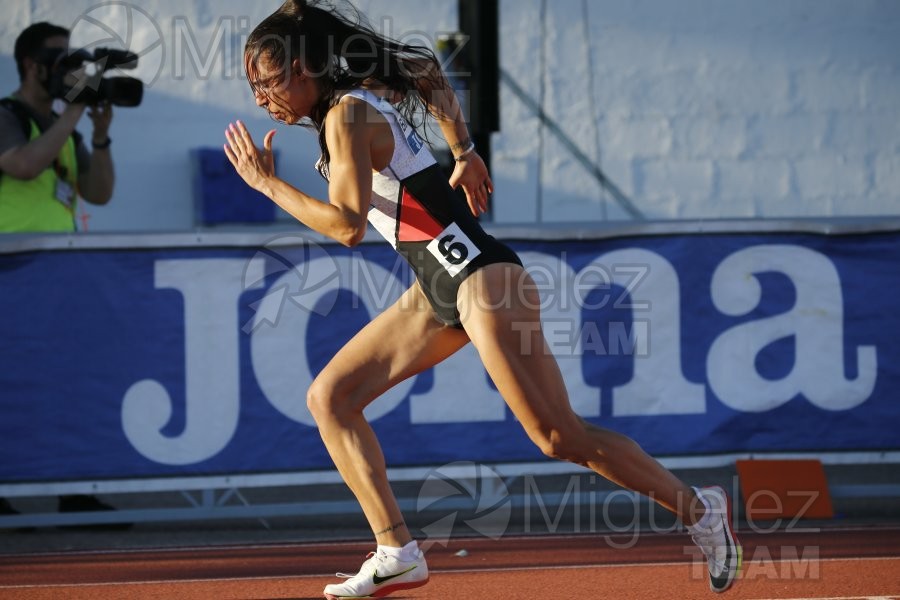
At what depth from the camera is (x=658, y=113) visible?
12680 millimetres

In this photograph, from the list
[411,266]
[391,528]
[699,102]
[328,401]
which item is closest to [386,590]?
[391,528]

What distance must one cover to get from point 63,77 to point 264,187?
3.06 m

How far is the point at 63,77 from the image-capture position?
21.8 feet

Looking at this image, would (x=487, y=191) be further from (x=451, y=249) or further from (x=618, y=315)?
(x=618, y=315)

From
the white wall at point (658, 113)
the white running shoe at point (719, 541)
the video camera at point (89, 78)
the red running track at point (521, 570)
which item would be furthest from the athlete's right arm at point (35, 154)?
the white wall at point (658, 113)

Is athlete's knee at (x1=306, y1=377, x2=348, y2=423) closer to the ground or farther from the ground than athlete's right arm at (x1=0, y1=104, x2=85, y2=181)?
closer to the ground

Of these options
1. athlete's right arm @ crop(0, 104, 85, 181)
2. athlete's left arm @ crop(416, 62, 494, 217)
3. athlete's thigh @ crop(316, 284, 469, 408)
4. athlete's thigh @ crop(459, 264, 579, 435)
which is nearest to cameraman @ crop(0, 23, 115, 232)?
athlete's right arm @ crop(0, 104, 85, 181)

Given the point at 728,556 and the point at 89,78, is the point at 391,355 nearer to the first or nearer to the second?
the point at 728,556

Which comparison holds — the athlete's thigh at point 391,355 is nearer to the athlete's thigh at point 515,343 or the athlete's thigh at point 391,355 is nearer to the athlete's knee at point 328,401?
the athlete's knee at point 328,401

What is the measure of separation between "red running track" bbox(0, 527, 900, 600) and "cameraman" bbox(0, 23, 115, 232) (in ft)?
6.17

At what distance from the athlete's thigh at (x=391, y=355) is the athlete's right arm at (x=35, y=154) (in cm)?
293

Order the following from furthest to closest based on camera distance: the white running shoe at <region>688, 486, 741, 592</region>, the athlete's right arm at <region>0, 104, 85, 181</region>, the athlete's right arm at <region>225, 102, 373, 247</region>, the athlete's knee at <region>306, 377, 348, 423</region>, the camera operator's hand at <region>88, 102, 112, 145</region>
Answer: the camera operator's hand at <region>88, 102, 112, 145</region>
the athlete's right arm at <region>0, 104, 85, 181</region>
the white running shoe at <region>688, 486, 741, 592</region>
the athlete's knee at <region>306, 377, 348, 423</region>
the athlete's right arm at <region>225, 102, 373, 247</region>

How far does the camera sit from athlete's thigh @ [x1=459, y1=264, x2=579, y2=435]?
4.01m

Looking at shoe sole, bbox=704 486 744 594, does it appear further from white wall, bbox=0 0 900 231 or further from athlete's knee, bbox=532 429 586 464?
white wall, bbox=0 0 900 231
